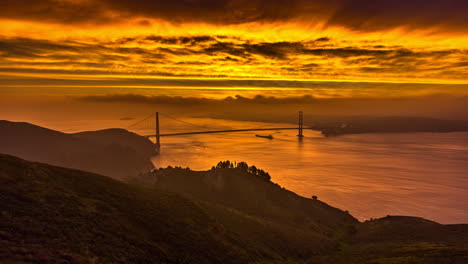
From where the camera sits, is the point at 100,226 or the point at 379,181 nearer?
the point at 100,226

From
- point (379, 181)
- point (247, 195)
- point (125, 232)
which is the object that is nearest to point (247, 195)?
point (247, 195)

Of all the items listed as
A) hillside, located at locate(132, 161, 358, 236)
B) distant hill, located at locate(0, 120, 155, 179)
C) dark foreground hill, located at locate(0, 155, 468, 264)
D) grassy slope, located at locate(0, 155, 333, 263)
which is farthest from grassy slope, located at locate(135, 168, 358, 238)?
distant hill, located at locate(0, 120, 155, 179)

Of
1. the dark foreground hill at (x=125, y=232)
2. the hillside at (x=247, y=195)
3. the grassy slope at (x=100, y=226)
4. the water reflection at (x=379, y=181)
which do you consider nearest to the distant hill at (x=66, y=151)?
the water reflection at (x=379, y=181)

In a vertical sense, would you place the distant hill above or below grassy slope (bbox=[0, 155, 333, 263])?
below

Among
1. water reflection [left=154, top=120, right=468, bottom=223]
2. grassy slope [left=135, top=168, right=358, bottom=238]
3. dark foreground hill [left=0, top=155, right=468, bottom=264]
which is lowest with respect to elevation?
water reflection [left=154, top=120, right=468, bottom=223]

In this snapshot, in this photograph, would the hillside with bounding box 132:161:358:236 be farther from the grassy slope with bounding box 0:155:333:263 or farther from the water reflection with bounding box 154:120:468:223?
the grassy slope with bounding box 0:155:333:263

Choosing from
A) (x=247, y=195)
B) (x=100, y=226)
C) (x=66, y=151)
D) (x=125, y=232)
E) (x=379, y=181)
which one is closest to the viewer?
(x=100, y=226)

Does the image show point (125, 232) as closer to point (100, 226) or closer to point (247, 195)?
point (100, 226)

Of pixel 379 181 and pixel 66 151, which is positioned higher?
pixel 66 151
